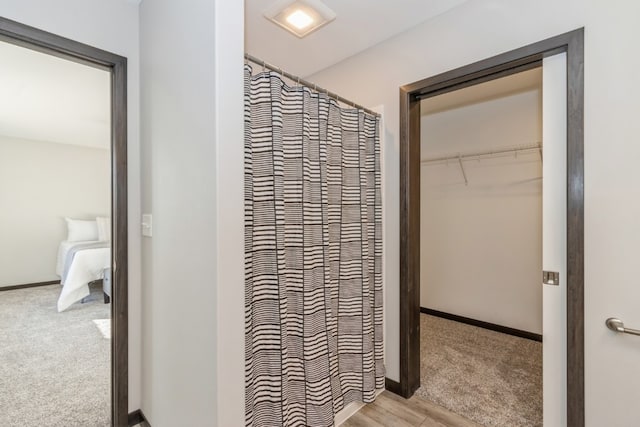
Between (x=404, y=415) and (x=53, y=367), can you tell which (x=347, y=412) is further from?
(x=53, y=367)

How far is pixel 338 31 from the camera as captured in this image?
1.99 meters

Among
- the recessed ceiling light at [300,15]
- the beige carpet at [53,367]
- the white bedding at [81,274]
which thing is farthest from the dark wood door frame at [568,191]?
the white bedding at [81,274]

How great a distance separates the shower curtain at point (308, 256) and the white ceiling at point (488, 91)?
131 centimetres

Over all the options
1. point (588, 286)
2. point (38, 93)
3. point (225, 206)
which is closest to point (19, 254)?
point (38, 93)

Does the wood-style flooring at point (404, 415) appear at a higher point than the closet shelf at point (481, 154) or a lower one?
lower

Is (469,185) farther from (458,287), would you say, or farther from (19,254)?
(19,254)

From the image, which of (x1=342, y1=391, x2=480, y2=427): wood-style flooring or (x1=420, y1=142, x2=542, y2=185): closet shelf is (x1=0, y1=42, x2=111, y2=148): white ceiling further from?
(x1=420, y1=142, x2=542, y2=185): closet shelf

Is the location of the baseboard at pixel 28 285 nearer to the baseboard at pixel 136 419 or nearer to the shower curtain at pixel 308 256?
the baseboard at pixel 136 419

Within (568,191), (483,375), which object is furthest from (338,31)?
(483,375)

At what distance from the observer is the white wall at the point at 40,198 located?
4.46 meters

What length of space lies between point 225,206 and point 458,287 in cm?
312

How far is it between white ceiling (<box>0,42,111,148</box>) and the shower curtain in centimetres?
131

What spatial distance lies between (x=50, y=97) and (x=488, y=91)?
14.7 ft

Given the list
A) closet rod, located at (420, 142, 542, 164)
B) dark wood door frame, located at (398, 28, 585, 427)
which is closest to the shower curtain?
dark wood door frame, located at (398, 28, 585, 427)
